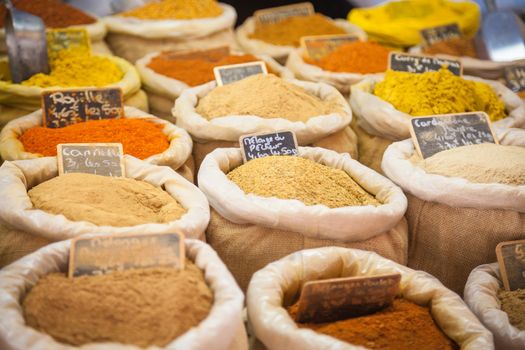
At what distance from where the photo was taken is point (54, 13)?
8.60 ft

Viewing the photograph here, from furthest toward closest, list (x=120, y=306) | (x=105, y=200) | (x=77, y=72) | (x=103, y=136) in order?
(x=77, y=72)
(x=103, y=136)
(x=105, y=200)
(x=120, y=306)

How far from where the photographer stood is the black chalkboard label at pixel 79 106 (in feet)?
5.99

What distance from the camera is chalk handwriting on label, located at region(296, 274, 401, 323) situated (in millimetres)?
1140

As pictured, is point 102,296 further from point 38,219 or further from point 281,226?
point 281,226

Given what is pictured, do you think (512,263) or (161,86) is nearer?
(512,263)

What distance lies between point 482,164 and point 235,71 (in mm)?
994

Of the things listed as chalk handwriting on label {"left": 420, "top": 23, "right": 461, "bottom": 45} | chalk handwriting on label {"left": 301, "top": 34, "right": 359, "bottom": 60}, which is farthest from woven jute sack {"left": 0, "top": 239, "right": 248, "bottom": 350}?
chalk handwriting on label {"left": 420, "top": 23, "right": 461, "bottom": 45}

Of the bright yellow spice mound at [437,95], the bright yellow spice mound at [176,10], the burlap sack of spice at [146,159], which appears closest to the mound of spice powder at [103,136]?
the burlap sack of spice at [146,159]

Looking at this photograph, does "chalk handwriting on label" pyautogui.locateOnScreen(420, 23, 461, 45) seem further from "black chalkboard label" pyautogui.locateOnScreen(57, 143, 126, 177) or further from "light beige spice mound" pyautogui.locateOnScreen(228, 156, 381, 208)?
"black chalkboard label" pyautogui.locateOnScreen(57, 143, 126, 177)

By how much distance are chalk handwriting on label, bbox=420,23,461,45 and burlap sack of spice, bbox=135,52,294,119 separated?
855mm

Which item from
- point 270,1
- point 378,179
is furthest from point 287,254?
point 270,1

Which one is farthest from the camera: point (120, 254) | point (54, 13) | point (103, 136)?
point (54, 13)

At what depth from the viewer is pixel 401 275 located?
1266 millimetres

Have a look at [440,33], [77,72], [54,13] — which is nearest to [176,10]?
[54,13]
